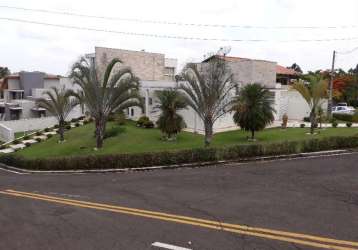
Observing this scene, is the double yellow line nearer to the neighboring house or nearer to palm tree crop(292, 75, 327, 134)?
palm tree crop(292, 75, 327, 134)

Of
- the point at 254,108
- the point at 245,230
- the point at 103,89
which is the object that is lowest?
the point at 245,230

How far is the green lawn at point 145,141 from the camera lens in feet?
86.7

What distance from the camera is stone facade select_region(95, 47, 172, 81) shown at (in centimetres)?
4853

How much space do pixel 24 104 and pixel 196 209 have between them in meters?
52.4

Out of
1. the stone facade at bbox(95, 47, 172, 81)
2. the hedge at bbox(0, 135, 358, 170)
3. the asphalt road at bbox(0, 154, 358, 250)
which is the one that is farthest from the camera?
the stone facade at bbox(95, 47, 172, 81)

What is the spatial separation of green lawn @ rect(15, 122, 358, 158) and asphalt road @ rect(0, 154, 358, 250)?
9.39 meters

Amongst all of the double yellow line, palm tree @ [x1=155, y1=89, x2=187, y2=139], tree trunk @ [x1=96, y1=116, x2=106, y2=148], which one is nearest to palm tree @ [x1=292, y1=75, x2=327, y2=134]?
palm tree @ [x1=155, y1=89, x2=187, y2=139]

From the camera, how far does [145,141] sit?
95.6 ft

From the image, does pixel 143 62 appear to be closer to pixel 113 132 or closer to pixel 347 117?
pixel 113 132

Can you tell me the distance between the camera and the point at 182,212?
1016 cm

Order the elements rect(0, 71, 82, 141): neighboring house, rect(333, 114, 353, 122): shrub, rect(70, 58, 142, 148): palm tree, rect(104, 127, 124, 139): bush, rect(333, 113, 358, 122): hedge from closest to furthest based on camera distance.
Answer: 1. rect(70, 58, 142, 148): palm tree
2. rect(104, 127, 124, 139): bush
3. rect(333, 113, 358, 122): hedge
4. rect(333, 114, 353, 122): shrub
5. rect(0, 71, 82, 141): neighboring house

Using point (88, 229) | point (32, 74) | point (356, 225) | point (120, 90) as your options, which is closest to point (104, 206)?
point (88, 229)

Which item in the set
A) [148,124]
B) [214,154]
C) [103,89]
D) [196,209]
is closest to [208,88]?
[214,154]

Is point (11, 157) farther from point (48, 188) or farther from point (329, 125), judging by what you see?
point (329, 125)
